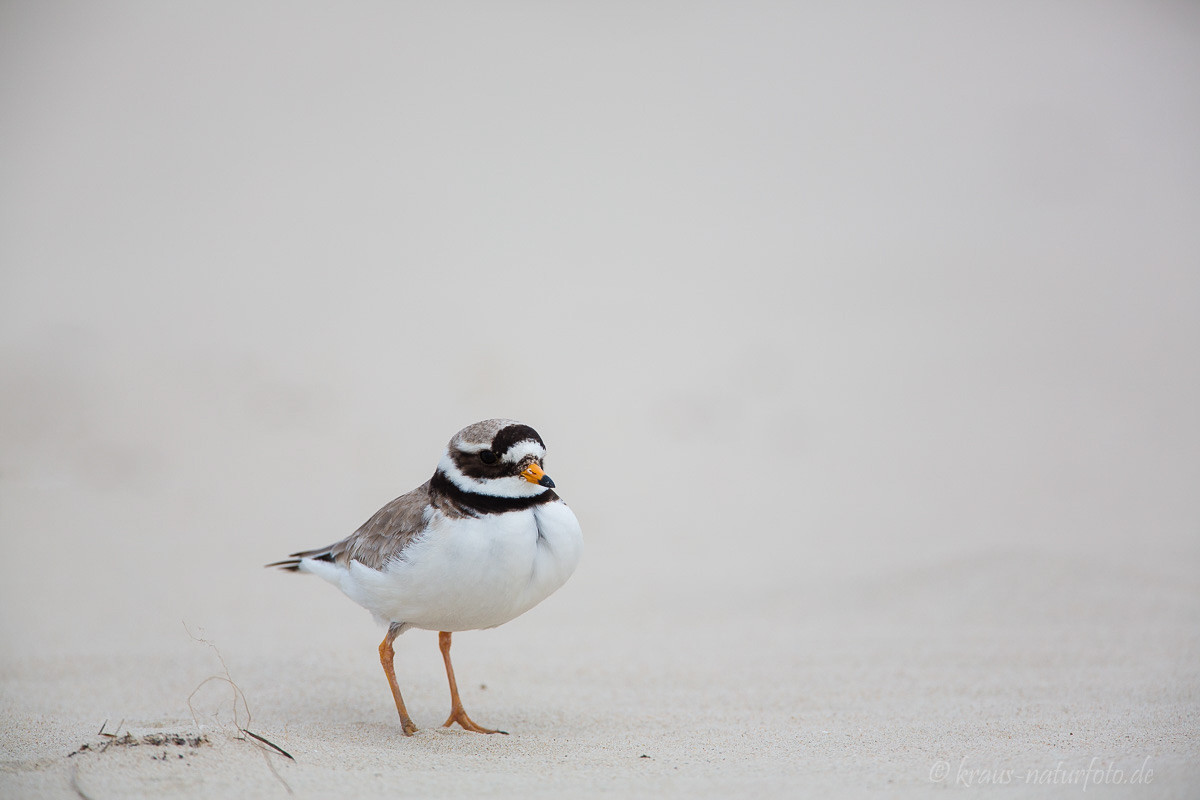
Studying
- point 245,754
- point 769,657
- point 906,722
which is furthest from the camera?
point 769,657

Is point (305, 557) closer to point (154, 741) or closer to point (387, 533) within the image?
point (387, 533)

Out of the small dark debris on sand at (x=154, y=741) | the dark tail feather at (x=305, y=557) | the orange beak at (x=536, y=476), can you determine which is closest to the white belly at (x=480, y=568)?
the orange beak at (x=536, y=476)

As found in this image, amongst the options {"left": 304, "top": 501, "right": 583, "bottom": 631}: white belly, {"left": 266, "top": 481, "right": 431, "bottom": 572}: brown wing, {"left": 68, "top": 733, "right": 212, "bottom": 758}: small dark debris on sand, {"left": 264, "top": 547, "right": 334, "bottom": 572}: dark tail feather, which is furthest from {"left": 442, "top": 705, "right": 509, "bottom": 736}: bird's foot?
{"left": 68, "top": 733, "right": 212, "bottom": 758}: small dark debris on sand

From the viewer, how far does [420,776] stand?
364 centimetres

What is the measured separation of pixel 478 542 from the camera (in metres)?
4.20

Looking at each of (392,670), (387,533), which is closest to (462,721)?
(392,670)

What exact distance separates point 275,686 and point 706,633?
2971mm

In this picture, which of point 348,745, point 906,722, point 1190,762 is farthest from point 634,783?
point 1190,762

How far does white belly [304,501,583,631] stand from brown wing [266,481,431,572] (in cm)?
7

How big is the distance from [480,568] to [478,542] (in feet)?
0.37

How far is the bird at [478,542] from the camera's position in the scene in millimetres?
4199

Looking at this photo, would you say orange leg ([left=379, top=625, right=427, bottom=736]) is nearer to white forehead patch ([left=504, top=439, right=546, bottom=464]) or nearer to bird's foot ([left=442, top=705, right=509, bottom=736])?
bird's foot ([left=442, top=705, right=509, bottom=736])

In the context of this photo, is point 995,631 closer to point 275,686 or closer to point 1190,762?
point 1190,762

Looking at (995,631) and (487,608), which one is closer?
(487,608)
